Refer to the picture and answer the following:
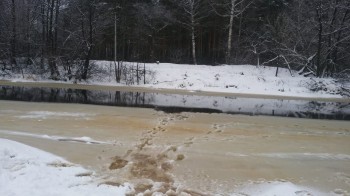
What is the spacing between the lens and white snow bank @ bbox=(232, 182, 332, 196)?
8.53m

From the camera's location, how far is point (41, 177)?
27.7ft

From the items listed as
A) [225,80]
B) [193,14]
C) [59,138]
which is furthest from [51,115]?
[193,14]

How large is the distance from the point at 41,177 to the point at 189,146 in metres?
5.18

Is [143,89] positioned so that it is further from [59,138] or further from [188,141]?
[59,138]

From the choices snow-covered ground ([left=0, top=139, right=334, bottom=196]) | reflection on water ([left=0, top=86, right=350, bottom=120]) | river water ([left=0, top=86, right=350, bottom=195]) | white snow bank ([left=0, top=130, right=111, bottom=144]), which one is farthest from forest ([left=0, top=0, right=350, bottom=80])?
snow-covered ground ([left=0, top=139, right=334, bottom=196])

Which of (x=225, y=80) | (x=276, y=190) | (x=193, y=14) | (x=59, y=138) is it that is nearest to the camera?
(x=276, y=190)

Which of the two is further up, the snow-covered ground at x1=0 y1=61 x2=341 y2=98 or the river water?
the snow-covered ground at x1=0 y1=61 x2=341 y2=98

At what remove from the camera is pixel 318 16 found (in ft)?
A: 110

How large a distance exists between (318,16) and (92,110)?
22865mm

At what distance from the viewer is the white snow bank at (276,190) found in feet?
28.0

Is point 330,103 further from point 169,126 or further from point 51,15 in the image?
point 51,15

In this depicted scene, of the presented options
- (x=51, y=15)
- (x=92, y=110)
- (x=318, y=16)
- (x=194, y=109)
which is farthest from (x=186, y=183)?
(x=51, y=15)

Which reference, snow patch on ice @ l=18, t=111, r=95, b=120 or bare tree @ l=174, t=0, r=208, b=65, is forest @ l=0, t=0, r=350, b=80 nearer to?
bare tree @ l=174, t=0, r=208, b=65

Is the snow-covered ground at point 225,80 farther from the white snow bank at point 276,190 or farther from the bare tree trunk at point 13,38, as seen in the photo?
the white snow bank at point 276,190
